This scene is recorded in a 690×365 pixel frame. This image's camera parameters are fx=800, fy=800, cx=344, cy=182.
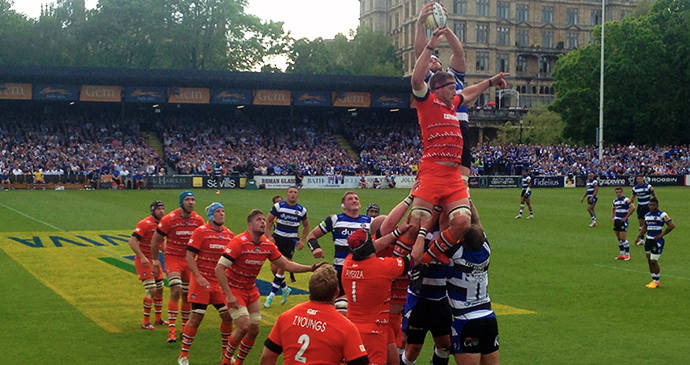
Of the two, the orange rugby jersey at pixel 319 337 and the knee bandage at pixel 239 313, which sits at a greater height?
the orange rugby jersey at pixel 319 337

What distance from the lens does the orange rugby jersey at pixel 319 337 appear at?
6445mm

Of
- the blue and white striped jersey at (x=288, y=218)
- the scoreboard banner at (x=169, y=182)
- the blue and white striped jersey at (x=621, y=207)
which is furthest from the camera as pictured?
the scoreboard banner at (x=169, y=182)

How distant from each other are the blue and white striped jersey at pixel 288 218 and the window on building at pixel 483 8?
111 meters

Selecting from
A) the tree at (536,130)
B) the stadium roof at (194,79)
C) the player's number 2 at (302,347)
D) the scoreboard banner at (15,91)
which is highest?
the stadium roof at (194,79)

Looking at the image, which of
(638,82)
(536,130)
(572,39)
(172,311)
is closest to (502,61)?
(572,39)

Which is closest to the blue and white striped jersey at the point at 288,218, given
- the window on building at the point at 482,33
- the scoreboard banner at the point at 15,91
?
the scoreboard banner at the point at 15,91

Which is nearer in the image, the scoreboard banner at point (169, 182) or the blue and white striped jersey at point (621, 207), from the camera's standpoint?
the blue and white striped jersey at point (621, 207)

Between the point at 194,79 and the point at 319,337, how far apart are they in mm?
59290

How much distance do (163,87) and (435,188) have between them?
5897cm

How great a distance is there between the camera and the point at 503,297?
55.4ft

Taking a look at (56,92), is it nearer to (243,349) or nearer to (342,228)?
(342,228)

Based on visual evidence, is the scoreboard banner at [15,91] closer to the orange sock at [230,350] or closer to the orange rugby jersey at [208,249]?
the orange rugby jersey at [208,249]

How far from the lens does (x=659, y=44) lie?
79.8m

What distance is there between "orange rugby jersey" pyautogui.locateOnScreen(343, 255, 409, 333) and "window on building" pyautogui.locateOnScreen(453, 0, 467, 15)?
11580 cm
